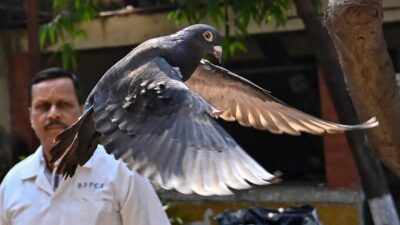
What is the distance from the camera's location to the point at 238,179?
5.98ft

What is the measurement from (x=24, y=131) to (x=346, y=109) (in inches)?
178

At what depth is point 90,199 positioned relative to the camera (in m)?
2.77

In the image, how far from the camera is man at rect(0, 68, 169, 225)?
9.07 ft

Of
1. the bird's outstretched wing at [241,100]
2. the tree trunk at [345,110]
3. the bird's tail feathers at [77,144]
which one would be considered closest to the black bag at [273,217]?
the tree trunk at [345,110]

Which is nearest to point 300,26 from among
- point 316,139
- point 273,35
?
point 273,35

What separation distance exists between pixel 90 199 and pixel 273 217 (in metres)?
2.42

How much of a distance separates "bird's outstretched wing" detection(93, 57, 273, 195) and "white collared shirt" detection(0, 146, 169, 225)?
0.67 meters

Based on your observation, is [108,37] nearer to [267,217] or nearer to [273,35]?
[273,35]

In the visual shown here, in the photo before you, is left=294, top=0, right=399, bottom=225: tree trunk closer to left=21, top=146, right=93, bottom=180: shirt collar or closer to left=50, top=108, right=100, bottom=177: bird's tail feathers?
left=21, top=146, right=93, bottom=180: shirt collar

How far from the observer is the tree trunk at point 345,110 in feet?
12.3

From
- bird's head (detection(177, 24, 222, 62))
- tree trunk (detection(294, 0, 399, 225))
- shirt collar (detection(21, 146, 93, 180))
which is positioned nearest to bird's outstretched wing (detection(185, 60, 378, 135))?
bird's head (detection(177, 24, 222, 62))

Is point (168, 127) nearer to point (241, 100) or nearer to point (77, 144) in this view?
point (77, 144)


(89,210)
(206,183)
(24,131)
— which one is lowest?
(24,131)

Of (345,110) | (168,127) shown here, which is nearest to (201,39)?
(168,127)
